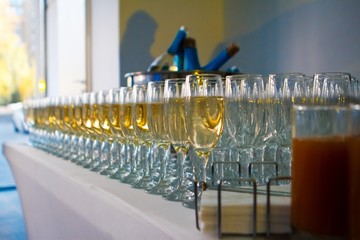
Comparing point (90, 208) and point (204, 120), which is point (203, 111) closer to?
point (204, 120)

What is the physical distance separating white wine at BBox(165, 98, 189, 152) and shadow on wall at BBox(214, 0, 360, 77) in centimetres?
104

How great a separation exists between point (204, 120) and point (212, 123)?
12 mm

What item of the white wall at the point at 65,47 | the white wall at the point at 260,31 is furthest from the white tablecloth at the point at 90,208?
the white wall at the point at 65,47

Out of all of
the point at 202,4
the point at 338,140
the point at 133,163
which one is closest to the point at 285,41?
the point at 202,4

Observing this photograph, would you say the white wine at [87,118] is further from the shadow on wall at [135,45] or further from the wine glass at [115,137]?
the shadow on wall at [135,45]

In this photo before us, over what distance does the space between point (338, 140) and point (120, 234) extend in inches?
14.8

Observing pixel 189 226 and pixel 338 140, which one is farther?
pixel 189 226

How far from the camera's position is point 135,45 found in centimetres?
210

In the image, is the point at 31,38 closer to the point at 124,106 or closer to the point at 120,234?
the point at 124,106

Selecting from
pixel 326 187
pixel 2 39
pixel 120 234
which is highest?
pixel 2 39

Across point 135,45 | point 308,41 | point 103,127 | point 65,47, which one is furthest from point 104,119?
point 65,47

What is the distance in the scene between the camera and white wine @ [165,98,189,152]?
634mm

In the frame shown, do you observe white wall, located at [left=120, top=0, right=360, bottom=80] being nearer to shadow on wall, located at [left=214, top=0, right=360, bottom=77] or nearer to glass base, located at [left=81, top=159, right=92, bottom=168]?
shadow on wall, located at [left=214, top=0, right=360, bottom=77]

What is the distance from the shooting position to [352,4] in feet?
4.93
